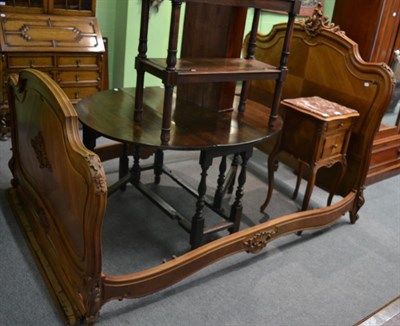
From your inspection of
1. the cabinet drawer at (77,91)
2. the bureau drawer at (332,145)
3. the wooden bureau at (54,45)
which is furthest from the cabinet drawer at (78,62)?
the bureau drawer at (332,145)

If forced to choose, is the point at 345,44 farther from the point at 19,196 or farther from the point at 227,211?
the point at 19,196

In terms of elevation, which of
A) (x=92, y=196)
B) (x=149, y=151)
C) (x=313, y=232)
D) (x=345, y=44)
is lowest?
(x=313, y=232)

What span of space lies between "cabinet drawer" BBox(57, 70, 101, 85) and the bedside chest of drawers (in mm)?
2016

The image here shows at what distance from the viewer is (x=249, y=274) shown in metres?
2.45

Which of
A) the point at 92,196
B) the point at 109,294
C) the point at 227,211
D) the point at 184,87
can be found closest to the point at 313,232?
the point at 227,211

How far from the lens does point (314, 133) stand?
2795 millimetres

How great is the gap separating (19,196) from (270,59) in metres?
2.27

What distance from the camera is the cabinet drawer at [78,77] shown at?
13.0 ft

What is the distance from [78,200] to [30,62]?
251 cm

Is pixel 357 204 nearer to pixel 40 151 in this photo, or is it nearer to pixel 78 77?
pixel 40 151

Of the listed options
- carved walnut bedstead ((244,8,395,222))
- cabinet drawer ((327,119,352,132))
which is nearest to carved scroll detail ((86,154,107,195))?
carved walnut bedstead ((244,8,395,222))

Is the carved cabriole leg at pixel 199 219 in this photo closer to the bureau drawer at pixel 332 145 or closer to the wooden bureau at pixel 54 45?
the bureau drawer at pixel 332 145

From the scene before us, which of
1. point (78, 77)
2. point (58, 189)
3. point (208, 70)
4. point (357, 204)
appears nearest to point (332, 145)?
point (357, 204)

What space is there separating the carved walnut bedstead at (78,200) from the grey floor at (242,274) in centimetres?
→ 13
